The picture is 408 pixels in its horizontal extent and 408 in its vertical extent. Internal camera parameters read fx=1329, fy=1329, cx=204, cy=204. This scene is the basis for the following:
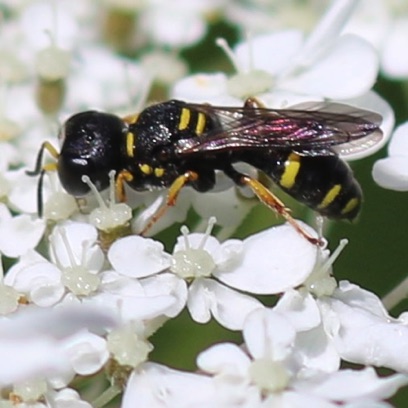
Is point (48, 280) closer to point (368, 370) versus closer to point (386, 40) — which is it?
point (368, 370)

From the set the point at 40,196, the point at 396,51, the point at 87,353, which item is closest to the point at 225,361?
the point at 87,353

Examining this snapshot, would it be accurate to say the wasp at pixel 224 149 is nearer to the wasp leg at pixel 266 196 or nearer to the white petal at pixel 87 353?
the wasp leg at pixel 266 196

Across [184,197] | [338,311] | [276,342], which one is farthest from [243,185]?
[276,342]

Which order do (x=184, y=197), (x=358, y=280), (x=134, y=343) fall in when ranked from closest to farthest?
1. (x=134, y=343)
2. (x=184, y=197)
3. (x=358, y=280)

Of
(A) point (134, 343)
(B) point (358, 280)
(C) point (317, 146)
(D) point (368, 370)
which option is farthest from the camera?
(B) point (358, 280)

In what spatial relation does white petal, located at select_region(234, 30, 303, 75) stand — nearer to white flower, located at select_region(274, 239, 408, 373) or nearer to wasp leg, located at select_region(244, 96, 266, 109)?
wasp leg, located at select_region(244, 96, 266, 109)

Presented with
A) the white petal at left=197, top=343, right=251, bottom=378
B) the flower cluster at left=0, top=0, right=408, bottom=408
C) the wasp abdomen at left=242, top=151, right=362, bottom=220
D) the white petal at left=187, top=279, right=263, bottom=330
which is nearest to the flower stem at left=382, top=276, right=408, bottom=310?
the flower cluster at left=0, top=0, right=408, bottom=408

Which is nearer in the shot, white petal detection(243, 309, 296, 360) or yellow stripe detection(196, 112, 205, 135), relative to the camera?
white petal detection(243, 309, 296, 360)

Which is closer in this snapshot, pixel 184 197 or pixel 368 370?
pixel 368 370
